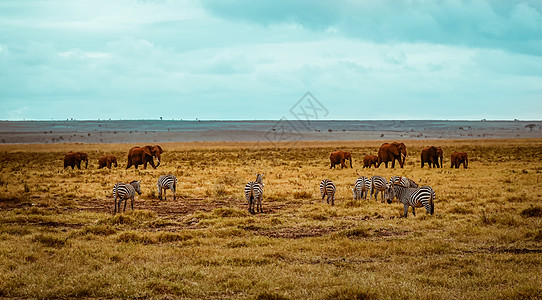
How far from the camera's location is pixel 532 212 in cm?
1656

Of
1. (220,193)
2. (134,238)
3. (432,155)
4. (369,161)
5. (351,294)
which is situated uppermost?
(432,155)

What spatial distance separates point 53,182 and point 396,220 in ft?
→ 72.2

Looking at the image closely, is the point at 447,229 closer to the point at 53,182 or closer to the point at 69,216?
the point at 69,216

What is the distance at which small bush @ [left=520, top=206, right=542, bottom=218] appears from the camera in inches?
648

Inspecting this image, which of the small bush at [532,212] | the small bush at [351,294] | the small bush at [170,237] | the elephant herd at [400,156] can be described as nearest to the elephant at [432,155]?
the elephant herd at [400,156]

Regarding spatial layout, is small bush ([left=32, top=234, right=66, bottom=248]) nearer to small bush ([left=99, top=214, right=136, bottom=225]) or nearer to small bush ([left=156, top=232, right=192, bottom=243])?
small bush ([left=156, top=232, right=192, bottom=243])

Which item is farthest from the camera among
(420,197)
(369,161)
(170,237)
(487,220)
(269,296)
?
(369,161)

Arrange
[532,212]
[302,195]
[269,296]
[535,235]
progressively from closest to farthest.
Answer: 1. [269,296]
2. [535,235]
3. [532,212]
4. [302,195]

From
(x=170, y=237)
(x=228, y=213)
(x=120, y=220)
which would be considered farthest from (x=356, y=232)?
(x=120, y=220)

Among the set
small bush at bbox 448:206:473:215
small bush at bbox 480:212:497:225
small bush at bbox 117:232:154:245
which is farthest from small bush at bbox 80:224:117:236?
small bush at bbox 448:206:473:215

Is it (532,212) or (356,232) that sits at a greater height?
(532,212)

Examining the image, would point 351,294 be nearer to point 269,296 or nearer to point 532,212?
point 269,296

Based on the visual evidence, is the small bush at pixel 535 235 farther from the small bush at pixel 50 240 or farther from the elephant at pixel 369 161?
the elephant at pixel 369 161

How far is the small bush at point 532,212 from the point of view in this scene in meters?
16.5
